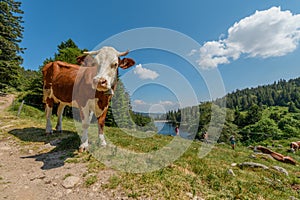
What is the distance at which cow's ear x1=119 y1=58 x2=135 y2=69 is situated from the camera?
4895mm

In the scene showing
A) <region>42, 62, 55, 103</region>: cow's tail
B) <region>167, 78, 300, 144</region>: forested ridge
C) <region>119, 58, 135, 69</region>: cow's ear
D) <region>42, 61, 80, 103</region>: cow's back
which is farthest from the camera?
<region>167, 78, 300, 144</region>: forested ridge

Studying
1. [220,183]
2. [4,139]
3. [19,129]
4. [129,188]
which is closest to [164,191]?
[129,188]

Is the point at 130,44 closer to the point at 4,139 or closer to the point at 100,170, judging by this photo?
the point at 100,170

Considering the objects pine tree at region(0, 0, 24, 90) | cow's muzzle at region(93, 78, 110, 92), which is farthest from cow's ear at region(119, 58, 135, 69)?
pine tree at region(0, 0, 24, 90)

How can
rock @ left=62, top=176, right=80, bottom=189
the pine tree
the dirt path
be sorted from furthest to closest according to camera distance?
1. the pine tree
2. rock @ left=62, top=176, right=80, bottom=189
3. the dirt path

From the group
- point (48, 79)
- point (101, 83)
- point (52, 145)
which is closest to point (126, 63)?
point (101, 83)

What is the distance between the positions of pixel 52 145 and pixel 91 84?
8.91ft

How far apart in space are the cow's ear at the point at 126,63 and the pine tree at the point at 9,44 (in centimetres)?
2228

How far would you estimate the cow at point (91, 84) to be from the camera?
418cm

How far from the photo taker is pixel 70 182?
3.36m

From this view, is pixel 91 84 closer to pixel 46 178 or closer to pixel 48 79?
pixel 46 178

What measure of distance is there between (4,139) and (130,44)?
6.16 metres

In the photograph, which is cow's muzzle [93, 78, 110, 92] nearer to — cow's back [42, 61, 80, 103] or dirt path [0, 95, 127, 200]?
dirt path [0, 95, 127, 200]

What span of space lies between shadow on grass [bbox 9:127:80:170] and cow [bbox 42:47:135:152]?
1.92ft
